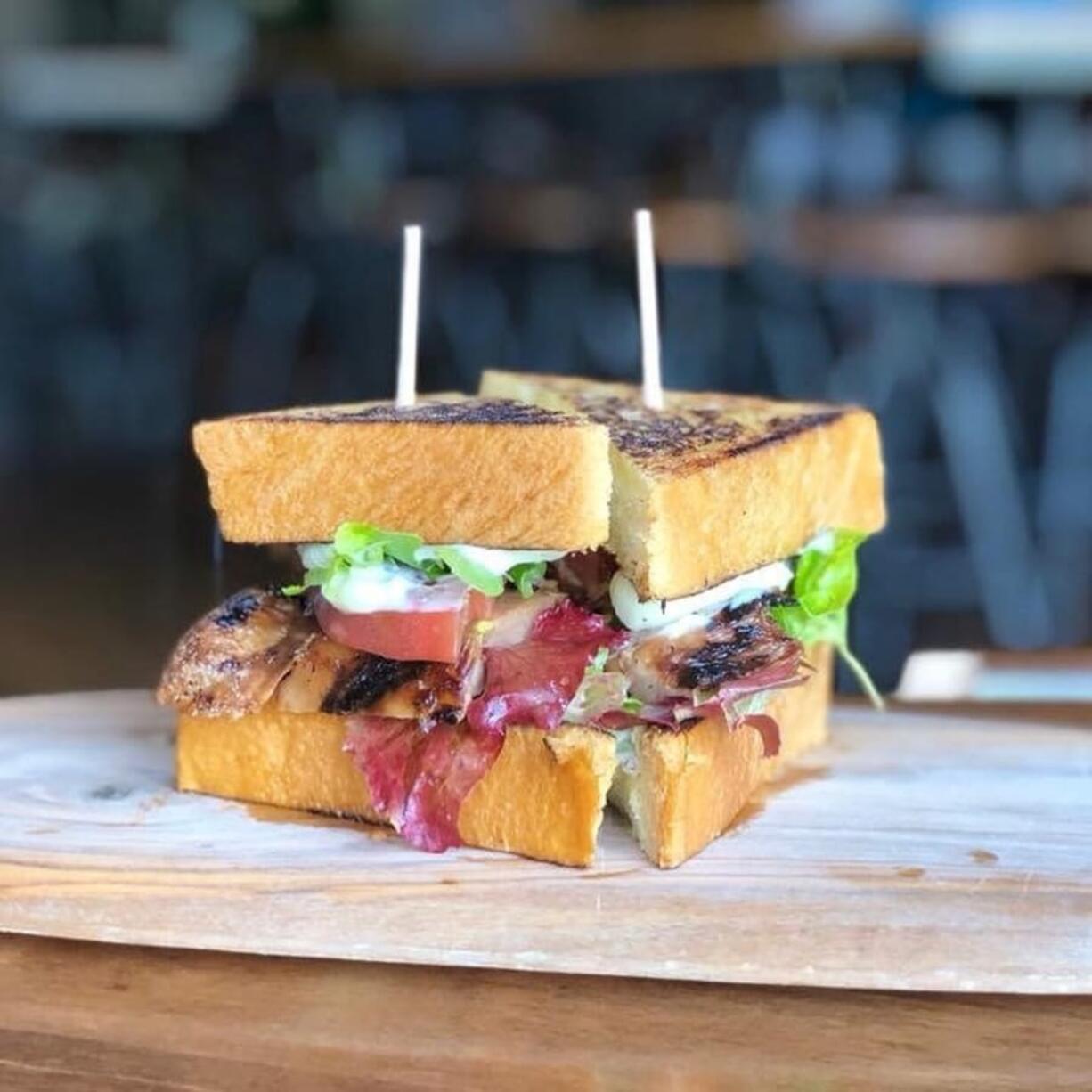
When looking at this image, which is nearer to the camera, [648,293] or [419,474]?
[419,474]

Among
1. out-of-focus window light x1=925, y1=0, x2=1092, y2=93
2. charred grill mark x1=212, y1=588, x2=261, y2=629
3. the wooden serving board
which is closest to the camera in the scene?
the wooden serving board

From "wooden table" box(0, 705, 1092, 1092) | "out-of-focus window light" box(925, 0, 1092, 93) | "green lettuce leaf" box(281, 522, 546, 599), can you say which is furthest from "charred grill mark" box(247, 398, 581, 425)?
"out-of-focus window light" box(925, 0, 1092, 93)

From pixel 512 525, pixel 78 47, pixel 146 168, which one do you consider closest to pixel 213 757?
pixel 512 525

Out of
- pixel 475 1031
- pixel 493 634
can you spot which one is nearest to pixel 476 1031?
pixel 475 1031

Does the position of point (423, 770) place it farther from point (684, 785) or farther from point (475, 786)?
point (684, 785)

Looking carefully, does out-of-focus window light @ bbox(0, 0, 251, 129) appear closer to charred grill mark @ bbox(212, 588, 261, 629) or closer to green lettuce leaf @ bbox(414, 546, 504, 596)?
charred grill mark @ bbox(212, 588, 261, 629)

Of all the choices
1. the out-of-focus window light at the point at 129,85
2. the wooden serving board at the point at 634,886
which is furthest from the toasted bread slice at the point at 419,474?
the out-of-focus window light at the point at 129,85

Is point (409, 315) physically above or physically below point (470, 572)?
above

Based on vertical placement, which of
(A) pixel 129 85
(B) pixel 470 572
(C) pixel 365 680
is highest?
(A) pixel 129 85
